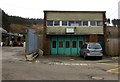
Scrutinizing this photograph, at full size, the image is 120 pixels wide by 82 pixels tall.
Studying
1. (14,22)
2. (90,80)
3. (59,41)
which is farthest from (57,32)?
(14,22)

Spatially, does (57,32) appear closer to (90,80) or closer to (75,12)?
(75,12)

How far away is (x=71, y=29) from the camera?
38.3m

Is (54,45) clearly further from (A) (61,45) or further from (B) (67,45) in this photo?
(B) (67,45)

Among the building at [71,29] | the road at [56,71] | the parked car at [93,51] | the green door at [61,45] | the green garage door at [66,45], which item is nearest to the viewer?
the road at [56,71]

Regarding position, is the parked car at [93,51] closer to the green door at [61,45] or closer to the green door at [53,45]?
the green door at [61,45]

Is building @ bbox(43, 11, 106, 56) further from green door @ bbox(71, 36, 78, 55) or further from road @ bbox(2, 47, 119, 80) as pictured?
road @ bbox(2, 47, 119, 80)

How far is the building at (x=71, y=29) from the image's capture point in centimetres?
3819

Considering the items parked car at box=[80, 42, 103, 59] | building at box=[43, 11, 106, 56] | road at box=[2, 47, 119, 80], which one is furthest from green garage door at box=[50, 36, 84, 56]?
road at box=[2, 47, 119, 80]

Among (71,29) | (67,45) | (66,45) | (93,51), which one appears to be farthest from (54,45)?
(93,51)

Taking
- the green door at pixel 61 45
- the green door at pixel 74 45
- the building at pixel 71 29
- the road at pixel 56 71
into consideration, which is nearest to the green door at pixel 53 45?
the building at pixel 71 29

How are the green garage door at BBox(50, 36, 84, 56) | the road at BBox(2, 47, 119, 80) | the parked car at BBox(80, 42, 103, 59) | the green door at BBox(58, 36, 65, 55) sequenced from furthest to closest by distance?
the green door at BBox(58, 36, 65, 55) → the green garage door at BBox(50, 36, 84, 56) → the parked car at BBox(80, 42, 103, 59) → the road at BBox(2, 47, 119, 80)

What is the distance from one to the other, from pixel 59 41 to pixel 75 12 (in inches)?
159

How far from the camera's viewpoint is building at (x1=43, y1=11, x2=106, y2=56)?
38.2m

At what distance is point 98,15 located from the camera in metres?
38.6
